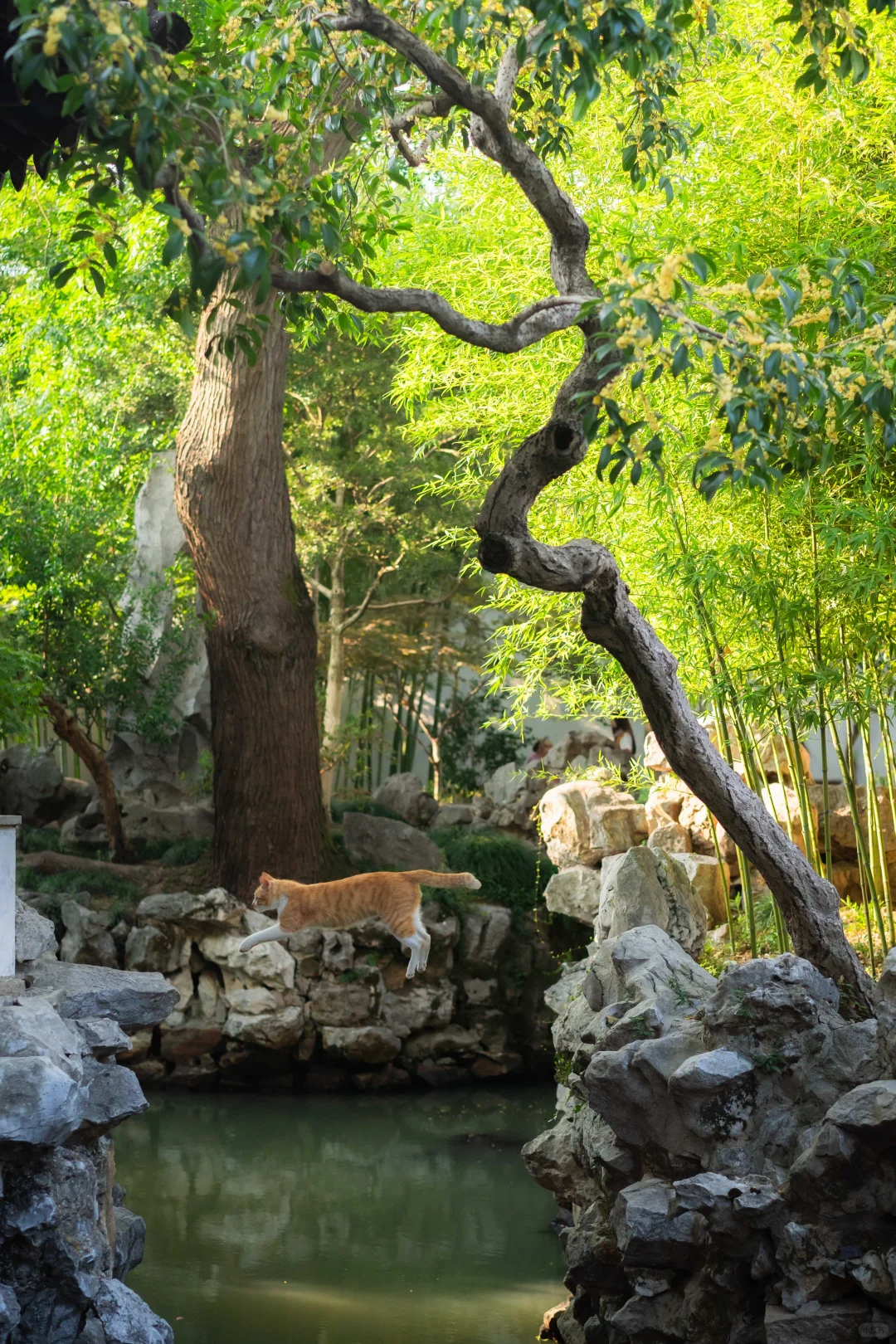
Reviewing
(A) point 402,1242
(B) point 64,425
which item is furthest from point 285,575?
(A) point 402,1242

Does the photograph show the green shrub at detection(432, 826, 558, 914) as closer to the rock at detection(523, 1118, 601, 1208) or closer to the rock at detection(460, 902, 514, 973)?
the rock at detection(460, 902, 514, 973)

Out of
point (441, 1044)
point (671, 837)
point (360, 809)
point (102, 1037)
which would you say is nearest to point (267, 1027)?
point (441, 1044)

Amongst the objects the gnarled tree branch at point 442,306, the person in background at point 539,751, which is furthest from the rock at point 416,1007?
the gnarled tree branch at point 442,306

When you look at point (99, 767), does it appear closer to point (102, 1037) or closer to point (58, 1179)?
point (102, 1037)

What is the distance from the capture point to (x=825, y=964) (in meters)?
4.29

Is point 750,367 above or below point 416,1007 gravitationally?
above

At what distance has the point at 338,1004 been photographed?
8453 millimetres

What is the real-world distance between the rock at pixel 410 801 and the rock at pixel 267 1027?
2911 mm

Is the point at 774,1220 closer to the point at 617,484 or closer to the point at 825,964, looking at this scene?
the point at 825,964

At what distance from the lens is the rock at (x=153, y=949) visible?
841 cm

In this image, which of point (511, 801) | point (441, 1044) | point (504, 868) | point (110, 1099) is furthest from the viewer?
point (511, 801)

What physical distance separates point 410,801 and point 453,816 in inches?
16.1

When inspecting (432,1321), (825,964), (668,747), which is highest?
(668,747)

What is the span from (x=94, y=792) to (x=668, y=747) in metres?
7.68
